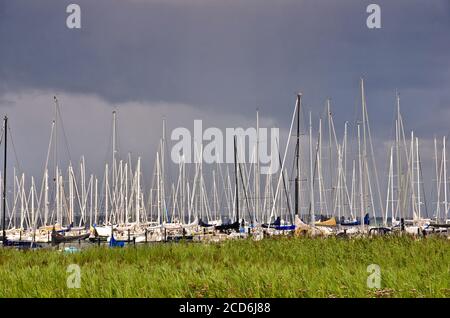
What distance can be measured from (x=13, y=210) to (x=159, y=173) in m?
23.7

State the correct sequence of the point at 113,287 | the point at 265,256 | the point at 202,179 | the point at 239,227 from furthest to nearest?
1. the point at 202,179
2. the point at 239,227
3. the point at 265,256
4. the point at 113,287

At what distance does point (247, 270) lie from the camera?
55.7 feet

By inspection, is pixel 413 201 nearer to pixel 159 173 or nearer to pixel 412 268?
pixel 159 173

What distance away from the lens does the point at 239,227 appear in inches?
2445

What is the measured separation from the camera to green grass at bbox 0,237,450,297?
47.0 ft

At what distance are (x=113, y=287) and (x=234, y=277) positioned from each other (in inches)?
113

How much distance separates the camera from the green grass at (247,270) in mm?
14336

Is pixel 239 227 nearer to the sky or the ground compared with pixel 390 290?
nearer to the ground
